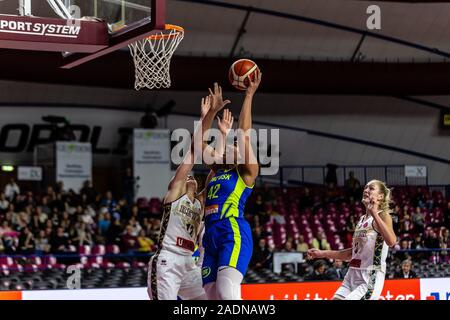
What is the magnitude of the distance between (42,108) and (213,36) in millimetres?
5665

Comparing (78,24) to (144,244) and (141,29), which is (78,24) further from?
(144,244)

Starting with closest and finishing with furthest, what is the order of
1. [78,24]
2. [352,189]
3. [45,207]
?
1. [78,24]
2. [45,207]
3. [352,189]

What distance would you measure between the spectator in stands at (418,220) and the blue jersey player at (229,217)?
15.0 meters

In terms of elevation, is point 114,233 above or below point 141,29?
below

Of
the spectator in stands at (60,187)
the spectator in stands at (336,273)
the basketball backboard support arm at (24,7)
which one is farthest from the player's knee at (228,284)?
the spectator in stands at (60,187)

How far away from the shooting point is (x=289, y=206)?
25672mm

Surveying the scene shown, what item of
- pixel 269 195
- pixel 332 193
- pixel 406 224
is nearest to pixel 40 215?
pixel 269 195

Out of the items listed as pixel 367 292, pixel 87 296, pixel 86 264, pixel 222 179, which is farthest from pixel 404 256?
pixel 222 179

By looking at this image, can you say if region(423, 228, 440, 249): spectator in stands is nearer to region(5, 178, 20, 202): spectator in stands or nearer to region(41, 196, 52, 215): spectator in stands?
region(41, 196, 52, 215): spectator in stands

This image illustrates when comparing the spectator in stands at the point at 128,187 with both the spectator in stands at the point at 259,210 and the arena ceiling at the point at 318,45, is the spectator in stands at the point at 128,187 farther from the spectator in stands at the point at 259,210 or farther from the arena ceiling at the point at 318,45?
the spectator in stands at the point at 259,210

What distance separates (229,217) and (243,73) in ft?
4.68

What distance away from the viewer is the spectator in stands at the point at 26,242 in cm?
1841

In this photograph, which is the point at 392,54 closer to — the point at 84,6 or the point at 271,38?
the point at 271,38

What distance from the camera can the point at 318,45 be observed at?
2788cm
